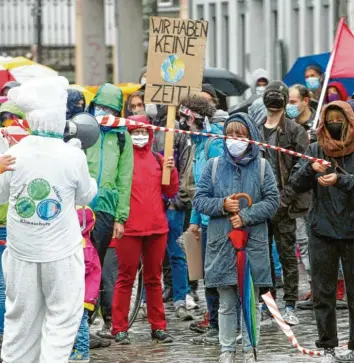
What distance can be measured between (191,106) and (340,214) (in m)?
2.64

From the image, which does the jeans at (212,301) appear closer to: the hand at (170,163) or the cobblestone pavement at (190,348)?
the cobblestone pavement at (190,348)

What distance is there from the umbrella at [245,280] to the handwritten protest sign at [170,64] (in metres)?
2.06

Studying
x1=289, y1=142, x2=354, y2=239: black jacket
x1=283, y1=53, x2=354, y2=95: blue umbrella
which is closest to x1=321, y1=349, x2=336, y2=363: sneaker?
x1=289, y1=142, x2=354, y2=239: black jacket

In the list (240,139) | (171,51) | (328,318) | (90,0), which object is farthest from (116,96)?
(90,0)

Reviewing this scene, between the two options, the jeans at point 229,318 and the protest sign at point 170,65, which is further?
the protest sign at point 170,65

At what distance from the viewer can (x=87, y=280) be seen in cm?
1124

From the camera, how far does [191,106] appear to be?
1345 cm

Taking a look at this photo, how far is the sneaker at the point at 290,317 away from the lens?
13.4 meters

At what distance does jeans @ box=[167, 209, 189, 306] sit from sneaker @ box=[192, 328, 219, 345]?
5.27 feet

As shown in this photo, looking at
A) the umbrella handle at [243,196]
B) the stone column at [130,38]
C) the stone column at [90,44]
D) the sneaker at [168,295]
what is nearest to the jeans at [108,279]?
the sneaker at [168,295]

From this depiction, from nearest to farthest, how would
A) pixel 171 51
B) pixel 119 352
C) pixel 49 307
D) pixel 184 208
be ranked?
pixel 49 307, pixel 119 352, pixel 171 51, pixel 184 208

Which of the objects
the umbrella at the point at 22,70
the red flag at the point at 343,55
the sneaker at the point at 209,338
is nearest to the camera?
the sneaker at the point at 209,338

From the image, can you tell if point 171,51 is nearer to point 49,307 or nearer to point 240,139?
point 240,139

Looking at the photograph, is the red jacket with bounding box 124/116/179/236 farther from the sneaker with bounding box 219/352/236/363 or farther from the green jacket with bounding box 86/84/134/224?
the sneaker with bounding box 219/352/236/363
